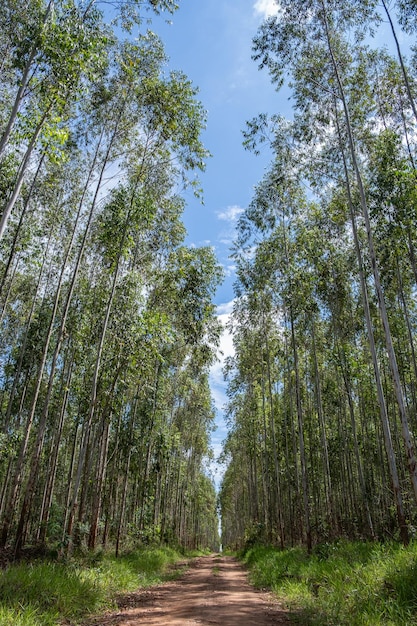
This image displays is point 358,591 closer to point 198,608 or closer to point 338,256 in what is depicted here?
point 198,608

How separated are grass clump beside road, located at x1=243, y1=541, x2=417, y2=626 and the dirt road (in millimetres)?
468

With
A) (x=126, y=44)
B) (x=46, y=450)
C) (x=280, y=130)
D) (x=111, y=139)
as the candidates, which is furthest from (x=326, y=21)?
(x=46, y=450)

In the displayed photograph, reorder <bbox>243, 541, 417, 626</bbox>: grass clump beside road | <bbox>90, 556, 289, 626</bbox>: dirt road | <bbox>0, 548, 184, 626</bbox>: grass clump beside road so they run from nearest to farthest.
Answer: <bbox>243, 541, 417, 626</bbox>: grass clump beside road < <bbox>0, 548, 184, 626</bbox>: grass clump beside road < <bbox>90, 556, 289, 626</bbox>: dirt road

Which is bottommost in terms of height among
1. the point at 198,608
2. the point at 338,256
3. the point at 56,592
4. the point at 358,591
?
the point at 198,608

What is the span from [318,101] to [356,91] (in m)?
1.06

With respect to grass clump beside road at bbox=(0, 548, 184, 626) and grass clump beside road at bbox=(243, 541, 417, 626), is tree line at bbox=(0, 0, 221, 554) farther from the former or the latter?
grass clump beside road at bbox=(243, 541, 417, 626)

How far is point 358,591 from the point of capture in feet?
17.9

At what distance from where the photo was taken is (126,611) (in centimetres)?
657

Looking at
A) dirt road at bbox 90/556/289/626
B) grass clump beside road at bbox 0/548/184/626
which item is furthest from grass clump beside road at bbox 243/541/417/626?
grass clump beside road at bbox 0/548/184/626

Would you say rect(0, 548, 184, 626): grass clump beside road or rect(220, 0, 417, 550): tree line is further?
rect(220, 0, 417, 550): tree line

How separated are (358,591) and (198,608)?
2.84 metres

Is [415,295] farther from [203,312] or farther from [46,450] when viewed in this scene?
[46,450]

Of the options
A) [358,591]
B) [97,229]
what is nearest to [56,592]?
[358,591]

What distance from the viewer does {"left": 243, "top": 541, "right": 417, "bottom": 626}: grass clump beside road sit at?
15.1ft
